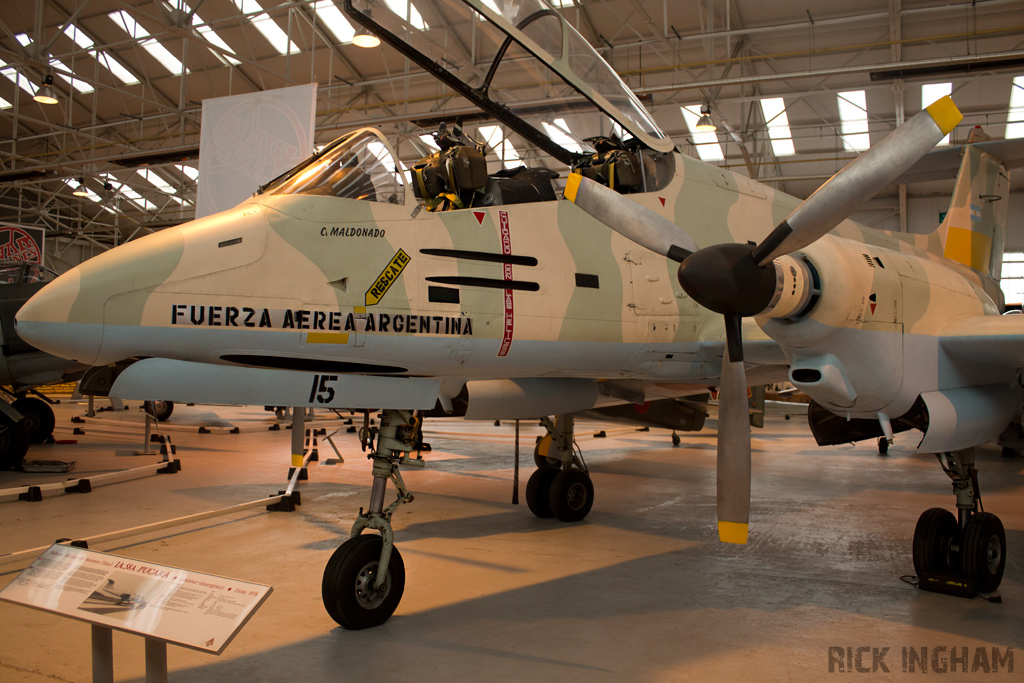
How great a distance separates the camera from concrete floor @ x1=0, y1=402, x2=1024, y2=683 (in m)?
4.18

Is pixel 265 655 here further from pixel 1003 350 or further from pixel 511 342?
pixel 1003 350

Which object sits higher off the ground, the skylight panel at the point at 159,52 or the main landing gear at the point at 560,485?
the skylight panel at the point at 159,52

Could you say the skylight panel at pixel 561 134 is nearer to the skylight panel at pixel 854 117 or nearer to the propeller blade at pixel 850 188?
the propeller blade at pixel 850 188

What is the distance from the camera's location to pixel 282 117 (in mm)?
10055

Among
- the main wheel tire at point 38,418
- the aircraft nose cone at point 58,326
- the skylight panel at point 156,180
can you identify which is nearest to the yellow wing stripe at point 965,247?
the aircraft nose cone at point 58,326

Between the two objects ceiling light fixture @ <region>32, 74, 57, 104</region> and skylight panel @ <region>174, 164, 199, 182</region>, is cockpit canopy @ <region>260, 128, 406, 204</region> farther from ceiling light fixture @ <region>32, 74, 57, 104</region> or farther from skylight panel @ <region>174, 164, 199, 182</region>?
skylight panel @ <region>174, 164, 199, 182</region>

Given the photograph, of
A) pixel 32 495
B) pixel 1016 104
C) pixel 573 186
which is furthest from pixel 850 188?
pixel 1016 104

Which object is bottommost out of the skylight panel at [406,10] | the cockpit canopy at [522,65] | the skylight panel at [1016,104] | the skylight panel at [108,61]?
the cockpit canopy at [522,65]

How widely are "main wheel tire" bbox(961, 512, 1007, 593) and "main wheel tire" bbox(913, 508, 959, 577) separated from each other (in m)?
0.12

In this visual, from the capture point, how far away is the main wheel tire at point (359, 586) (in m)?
4.58

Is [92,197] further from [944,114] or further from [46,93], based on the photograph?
[944,114]

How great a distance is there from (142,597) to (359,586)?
1.93 m

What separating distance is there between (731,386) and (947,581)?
291cm

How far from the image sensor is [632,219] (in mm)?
4430
